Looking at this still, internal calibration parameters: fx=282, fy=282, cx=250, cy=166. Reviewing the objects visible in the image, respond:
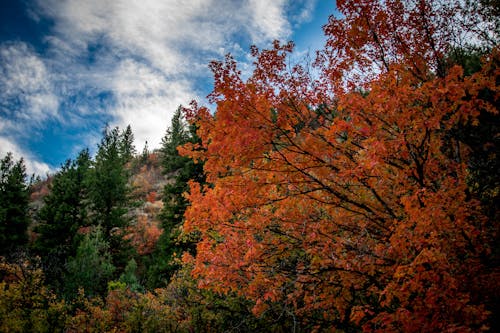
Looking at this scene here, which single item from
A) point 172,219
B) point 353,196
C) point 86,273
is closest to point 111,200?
point 172,219

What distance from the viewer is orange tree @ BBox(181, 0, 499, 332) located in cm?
440

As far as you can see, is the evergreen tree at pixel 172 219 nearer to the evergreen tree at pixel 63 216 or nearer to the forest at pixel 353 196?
the evergreen tree at pixel 63 216

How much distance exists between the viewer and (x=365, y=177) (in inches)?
191

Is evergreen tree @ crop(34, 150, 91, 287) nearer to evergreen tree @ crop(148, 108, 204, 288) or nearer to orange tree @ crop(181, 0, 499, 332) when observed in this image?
evergreen tree @ crop(148, 108, 204, 288)

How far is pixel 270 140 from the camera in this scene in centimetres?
455

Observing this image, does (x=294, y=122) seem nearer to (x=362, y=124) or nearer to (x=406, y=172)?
(x=362, y=124)

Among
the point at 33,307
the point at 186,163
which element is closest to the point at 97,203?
the point at 186,163

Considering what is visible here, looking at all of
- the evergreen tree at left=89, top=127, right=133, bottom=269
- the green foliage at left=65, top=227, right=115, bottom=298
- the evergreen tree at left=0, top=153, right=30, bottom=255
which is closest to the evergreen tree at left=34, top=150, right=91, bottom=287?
the evergreen tree at left=89, top=127, right=133, bottom=269

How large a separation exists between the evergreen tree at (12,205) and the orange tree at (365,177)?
26196 millimetres

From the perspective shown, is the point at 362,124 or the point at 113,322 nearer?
the point at 362,124

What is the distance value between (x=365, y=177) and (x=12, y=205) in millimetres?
31291

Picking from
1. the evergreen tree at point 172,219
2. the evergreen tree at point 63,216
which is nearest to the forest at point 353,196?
the evergreen tree at point 172,219

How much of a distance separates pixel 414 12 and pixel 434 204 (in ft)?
15.0

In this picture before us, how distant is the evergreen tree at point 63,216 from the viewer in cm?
2183
